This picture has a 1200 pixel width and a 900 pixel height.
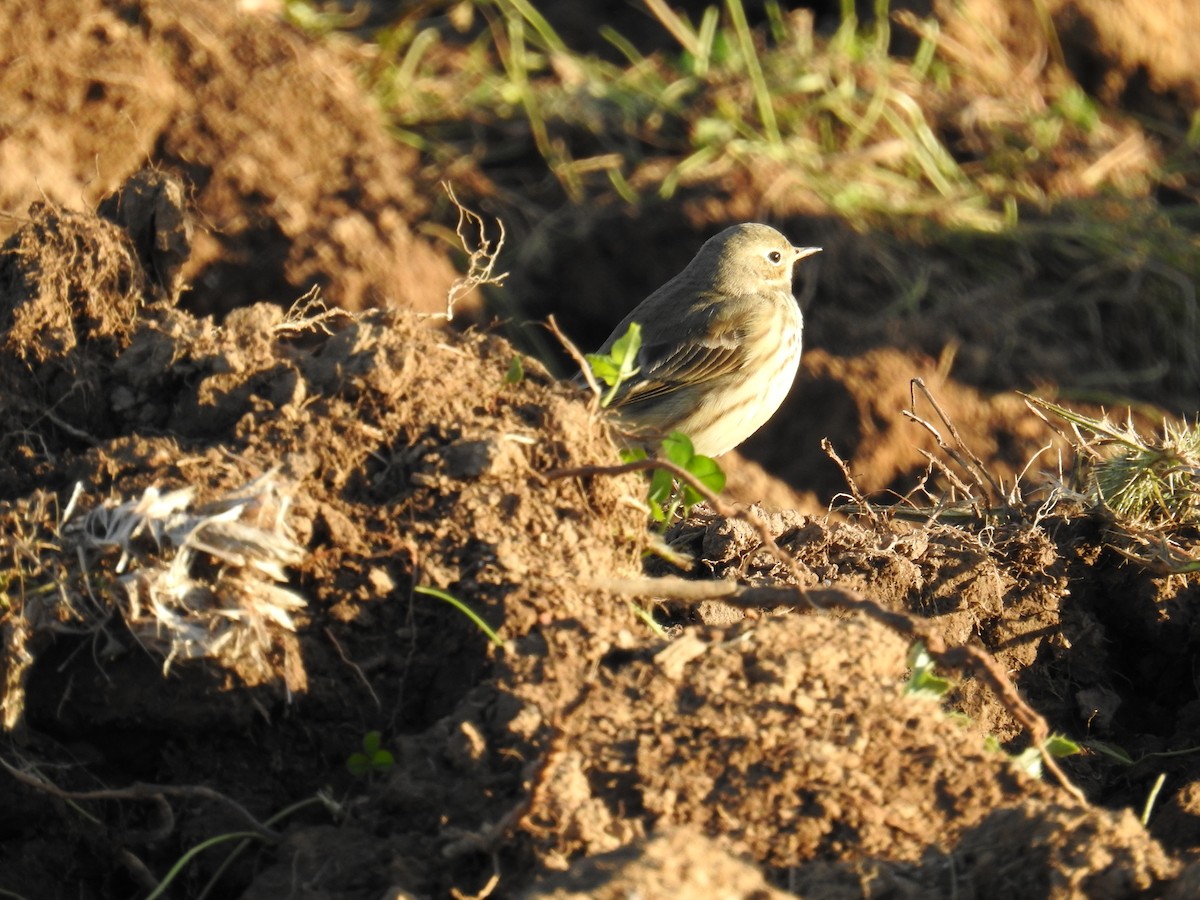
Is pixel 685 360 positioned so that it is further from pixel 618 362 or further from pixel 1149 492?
pixel 618 362

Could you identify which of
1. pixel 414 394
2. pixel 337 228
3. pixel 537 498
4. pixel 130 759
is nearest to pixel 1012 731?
pixel 537 498

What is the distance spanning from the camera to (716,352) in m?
6.91

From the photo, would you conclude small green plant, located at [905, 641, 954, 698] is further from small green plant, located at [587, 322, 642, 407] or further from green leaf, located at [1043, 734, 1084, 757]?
small green plant, located at [587, 322, 642, 407]

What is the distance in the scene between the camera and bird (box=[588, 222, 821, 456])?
6797mm

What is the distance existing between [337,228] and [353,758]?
5108 mm

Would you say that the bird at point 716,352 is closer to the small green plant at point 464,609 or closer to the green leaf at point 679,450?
the green leaf at point 679,450

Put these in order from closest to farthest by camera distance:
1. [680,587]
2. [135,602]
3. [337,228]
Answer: [135,602] → [680,587] → [337,228]

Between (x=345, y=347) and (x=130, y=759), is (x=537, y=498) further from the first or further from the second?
(x=130, y=759)

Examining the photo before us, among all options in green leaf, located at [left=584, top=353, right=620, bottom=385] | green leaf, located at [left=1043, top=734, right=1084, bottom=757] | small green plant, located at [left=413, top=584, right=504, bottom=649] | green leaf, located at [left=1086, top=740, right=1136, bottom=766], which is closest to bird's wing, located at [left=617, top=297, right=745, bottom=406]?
green leaf, located at [left=584, top=353, right=620, bottom=385]

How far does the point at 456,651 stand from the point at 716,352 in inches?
136

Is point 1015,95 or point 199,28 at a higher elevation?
point 199,28

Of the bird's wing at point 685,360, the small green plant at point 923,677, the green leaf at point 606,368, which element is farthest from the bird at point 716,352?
the small green plant at point 923,677

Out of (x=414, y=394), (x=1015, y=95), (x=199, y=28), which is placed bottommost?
(x=1015, y=95)

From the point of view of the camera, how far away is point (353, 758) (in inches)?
136
